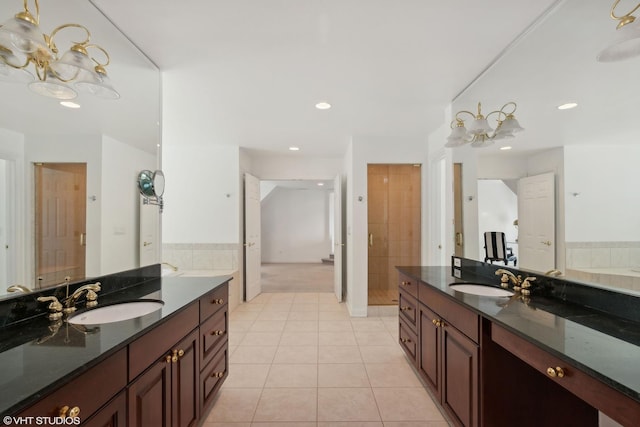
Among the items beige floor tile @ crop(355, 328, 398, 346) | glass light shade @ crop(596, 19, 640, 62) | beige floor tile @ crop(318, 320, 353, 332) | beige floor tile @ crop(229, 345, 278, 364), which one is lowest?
beige floor tile @ crop(318, 320, 353, 332)

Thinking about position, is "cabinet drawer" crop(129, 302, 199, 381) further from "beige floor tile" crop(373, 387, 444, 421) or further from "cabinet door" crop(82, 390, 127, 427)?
"beige floor tile" crop(373, 387, 444, 421)

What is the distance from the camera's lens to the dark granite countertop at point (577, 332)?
81 centimetres

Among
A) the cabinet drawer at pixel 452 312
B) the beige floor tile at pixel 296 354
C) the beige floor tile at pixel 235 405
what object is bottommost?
the beige floor tile at pixel 296 354

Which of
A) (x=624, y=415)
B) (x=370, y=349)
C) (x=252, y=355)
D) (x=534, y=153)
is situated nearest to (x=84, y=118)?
(x=252, y=355)

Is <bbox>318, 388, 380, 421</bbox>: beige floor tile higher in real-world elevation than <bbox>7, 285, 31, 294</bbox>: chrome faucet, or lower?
lower

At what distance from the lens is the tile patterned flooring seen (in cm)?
184

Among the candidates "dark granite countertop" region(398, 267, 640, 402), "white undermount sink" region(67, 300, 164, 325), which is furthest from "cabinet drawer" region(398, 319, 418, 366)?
"white undermount sink" region(67, 300, 164, 325)

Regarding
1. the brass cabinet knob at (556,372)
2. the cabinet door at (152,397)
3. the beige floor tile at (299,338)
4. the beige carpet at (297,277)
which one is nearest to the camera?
the brass cabinet knob at (556,372)

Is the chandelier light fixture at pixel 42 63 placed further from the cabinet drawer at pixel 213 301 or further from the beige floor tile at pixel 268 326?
the beige floor tile at pixel 268 326

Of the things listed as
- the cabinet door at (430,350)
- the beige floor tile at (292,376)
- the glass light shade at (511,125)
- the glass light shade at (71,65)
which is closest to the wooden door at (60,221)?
the glass light shade at (71,65)

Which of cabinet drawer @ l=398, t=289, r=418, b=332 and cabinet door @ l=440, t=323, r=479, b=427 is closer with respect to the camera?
cabinet door @ l=440, t=323, r=479, b=427

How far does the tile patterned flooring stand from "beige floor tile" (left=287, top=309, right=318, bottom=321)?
1.1 inches

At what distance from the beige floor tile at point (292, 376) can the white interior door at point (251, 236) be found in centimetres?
228

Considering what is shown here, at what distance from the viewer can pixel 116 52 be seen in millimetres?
1771
